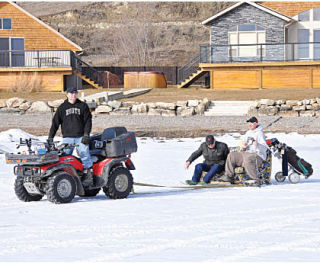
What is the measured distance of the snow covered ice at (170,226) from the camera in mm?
7203

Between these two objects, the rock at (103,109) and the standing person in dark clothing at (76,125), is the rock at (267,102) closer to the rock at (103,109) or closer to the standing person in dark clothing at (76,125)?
the rock at (103,109)

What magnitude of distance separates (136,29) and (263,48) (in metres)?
36.8

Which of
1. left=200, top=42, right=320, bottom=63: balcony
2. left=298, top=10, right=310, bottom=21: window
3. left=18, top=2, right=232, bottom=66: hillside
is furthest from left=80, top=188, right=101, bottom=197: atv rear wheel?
left=18, top=2, right=232, bottom=66: hillside

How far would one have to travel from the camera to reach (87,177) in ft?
36.4

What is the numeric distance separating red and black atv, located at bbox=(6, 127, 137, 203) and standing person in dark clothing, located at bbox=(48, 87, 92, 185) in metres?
0.11

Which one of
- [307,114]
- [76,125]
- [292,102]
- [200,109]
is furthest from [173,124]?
[76,125]

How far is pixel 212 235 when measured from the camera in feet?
26.8

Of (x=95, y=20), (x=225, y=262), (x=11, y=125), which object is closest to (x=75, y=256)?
(x=225, y=262)

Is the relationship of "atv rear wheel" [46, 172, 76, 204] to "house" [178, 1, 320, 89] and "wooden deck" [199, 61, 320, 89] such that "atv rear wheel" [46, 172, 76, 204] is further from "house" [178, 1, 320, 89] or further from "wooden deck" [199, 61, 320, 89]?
"wooden deck" [199, 61, 320, 89]

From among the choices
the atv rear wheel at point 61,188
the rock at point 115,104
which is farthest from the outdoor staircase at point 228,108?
the atv rear wheel at point 61,188

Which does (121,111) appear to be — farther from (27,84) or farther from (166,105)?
(27,84)

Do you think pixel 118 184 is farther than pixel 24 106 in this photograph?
No

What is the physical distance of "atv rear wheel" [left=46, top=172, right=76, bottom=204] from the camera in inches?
414

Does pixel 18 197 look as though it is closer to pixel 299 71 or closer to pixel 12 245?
pixel 12 245
